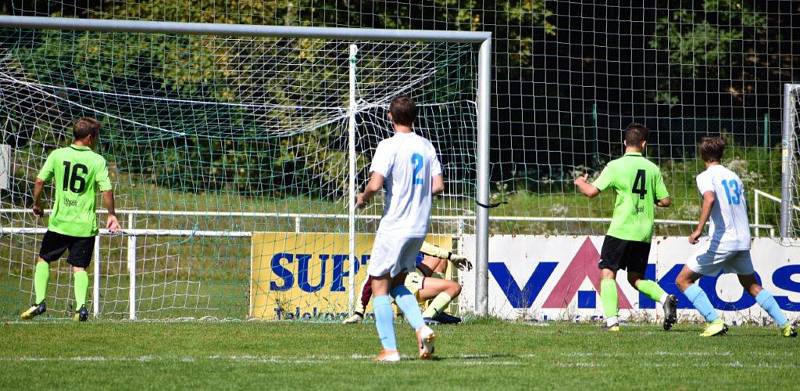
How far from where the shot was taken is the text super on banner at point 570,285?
13.7 m

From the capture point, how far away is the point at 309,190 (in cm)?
1598

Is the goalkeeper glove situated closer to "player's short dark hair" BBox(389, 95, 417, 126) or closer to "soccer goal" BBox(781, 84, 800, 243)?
"player's short dark hair" BBox(389, 95, 417, 126)

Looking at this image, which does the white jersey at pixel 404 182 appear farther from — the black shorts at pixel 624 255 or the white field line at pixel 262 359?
the black shorts at pixel 624 255

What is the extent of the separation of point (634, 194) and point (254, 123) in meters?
5.69

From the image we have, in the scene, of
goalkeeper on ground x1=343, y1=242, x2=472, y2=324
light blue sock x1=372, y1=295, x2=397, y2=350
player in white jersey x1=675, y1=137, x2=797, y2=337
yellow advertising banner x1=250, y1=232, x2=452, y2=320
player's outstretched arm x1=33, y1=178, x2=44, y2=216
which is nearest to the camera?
light blue sock x1=372, y1=295, x2=397, y2=350

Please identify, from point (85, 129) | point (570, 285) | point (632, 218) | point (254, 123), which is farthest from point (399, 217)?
point (254, 123)

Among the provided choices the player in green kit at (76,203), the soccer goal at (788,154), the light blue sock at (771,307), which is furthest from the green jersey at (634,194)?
the player in green kit at (76,203)

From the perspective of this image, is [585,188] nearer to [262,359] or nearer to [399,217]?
[399,217]

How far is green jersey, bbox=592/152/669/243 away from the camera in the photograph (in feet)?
37.0

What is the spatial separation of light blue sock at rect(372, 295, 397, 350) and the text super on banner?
528 centimetres

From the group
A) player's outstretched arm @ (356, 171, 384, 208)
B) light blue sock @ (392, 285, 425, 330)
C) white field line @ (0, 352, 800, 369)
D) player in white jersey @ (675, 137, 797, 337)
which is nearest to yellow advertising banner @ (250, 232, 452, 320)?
player in white jersey @ (675, 137, 797, 337)

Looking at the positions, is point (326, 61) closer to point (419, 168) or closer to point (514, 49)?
point (419, 168)

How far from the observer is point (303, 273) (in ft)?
45.1

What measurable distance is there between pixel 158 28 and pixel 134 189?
235 inches
